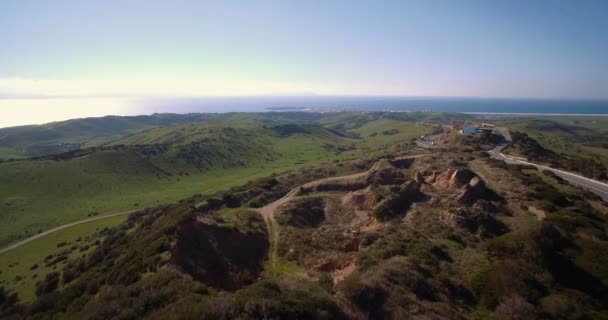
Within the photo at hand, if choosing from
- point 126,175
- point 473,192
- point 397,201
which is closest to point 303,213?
point 397,201

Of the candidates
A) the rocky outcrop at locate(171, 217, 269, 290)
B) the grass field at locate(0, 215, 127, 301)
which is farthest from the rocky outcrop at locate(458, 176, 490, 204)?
the grass field at locate(0, 215, 127, 301)

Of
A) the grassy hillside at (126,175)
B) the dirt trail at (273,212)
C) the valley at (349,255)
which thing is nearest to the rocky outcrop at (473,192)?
the valley at (349,255)

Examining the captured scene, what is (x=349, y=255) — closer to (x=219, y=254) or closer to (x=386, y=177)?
(x=219, y=254)

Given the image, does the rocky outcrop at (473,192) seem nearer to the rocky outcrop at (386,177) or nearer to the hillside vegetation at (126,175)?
the rocky outcrop at (386,177)

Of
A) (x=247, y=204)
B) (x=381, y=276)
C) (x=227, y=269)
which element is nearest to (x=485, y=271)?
(x=381, y=276)

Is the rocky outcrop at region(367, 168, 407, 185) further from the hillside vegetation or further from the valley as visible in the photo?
the hillside vegetation

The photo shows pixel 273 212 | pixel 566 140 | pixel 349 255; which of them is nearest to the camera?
pixel 349 255

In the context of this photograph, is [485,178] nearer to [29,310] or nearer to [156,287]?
[156,287]

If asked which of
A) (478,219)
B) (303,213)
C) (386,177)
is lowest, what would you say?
(303,213)
